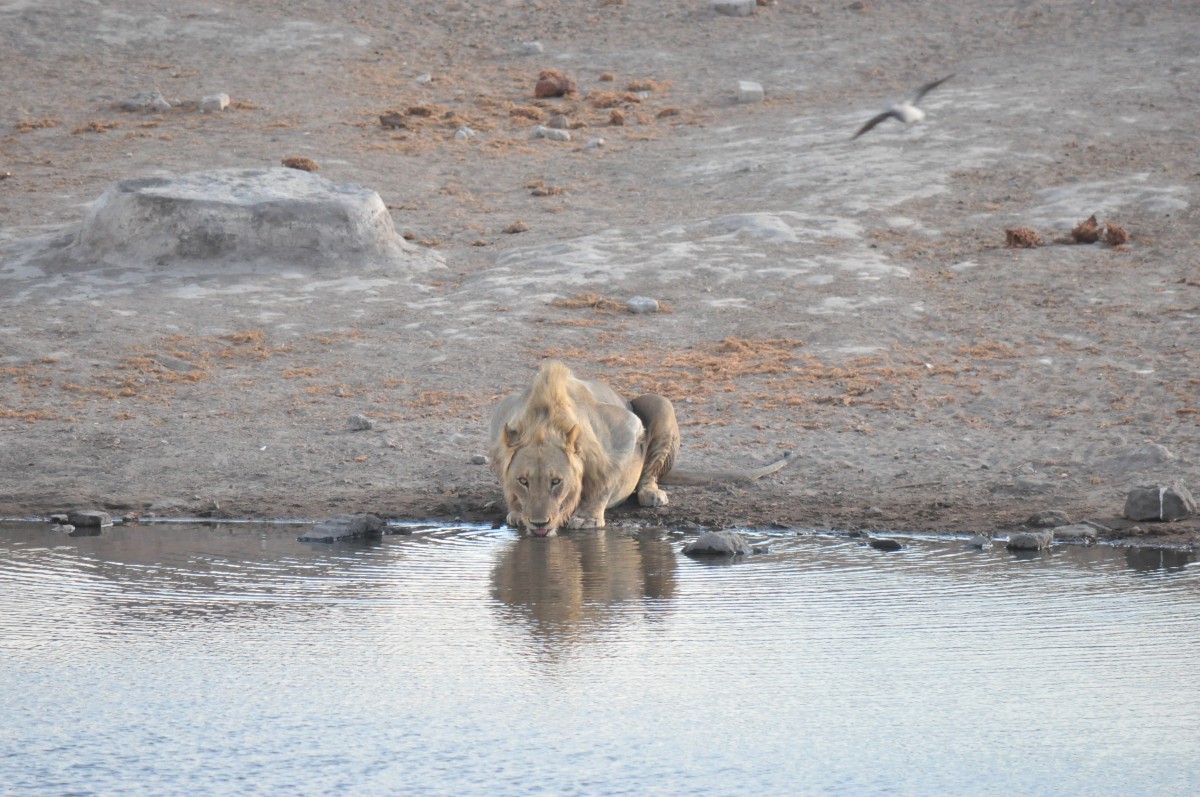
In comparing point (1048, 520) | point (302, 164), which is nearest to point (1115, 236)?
point (1048, 520)

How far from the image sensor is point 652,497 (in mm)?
11500

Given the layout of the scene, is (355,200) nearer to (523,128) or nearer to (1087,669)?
(523,128)

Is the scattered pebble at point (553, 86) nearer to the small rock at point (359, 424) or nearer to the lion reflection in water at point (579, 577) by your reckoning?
the small rock at point (359, 424)

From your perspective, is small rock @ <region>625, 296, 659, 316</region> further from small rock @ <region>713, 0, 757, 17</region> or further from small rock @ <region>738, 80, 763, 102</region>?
small rock @ <region>713, 0, 757, 17</region>

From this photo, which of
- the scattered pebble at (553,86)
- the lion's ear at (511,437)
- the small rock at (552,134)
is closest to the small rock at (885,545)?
the lion's ear at (511,437)

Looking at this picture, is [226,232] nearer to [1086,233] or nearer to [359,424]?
[359,424]

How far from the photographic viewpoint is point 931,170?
70.6 feet

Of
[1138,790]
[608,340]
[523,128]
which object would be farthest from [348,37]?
[1138,790]

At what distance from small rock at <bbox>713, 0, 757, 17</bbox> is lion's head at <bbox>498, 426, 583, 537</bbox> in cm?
2258

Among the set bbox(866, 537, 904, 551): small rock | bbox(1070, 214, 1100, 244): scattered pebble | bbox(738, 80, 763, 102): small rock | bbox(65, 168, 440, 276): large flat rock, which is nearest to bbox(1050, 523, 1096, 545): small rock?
bbox(866, 537, 904, 551): small rock

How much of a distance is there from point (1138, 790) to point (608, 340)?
1055cm

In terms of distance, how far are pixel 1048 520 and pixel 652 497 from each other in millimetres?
2695

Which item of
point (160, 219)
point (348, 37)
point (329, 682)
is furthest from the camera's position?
point (348, 37)

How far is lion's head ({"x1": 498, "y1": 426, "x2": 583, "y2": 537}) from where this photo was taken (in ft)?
34.2
